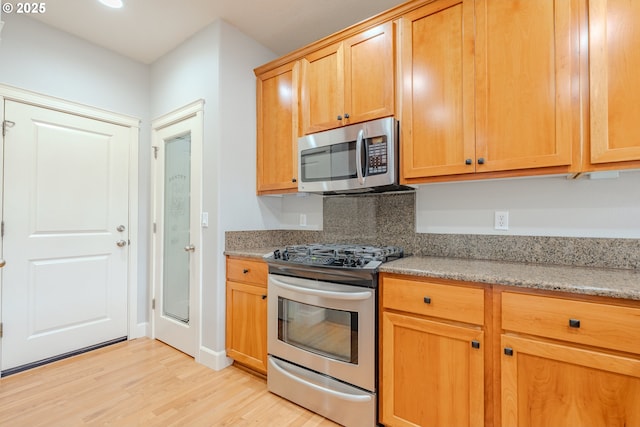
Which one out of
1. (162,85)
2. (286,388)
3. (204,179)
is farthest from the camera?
(162,85)

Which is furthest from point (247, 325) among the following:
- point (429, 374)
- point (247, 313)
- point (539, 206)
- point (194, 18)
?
point (194, 18)

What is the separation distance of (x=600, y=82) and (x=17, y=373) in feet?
13.2

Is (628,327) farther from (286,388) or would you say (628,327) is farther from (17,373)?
(17,373)

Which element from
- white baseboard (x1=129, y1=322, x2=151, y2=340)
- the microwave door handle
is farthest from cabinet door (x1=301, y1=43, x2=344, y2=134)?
white baseboard (x1=129, y1=322, x2=151, y2=340)

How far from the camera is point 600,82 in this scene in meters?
1.33

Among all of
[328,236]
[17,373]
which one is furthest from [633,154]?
[17,373]

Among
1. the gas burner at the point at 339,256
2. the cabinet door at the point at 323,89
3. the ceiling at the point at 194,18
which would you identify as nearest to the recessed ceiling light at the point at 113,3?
the ceiling at the point at 194,18

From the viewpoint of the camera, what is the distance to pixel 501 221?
1.83 metres

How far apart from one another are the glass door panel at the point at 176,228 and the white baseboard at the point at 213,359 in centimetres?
38

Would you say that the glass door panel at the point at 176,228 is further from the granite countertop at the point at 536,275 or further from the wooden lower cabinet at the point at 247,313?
Result: the granite countertop at the point at 536,275

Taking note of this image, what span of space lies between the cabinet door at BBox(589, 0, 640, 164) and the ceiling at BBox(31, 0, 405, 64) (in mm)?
1286

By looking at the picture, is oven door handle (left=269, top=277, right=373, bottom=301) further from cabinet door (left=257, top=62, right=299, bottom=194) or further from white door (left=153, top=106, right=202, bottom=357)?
white door (left=153, top=106, right=202, bottom=357)

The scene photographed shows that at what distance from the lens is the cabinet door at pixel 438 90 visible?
64.3 inches

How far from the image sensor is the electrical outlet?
1811 mm
